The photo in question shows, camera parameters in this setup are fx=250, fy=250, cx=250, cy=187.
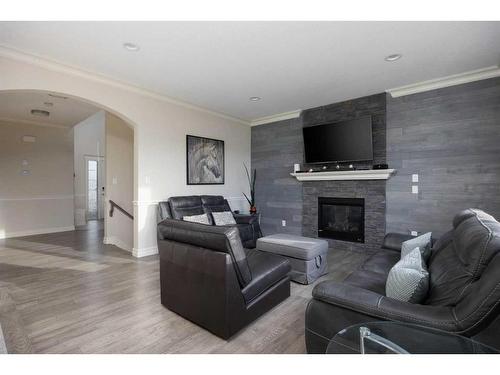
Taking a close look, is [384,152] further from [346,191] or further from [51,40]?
[51,40]

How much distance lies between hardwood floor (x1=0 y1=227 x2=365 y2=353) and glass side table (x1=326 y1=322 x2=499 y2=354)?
71 centimetres

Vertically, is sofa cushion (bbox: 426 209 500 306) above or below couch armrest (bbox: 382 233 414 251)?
above

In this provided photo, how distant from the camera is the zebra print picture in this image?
14.9 ft

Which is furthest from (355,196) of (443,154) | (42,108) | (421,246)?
(42,108)

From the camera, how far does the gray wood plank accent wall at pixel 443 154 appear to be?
125 inches

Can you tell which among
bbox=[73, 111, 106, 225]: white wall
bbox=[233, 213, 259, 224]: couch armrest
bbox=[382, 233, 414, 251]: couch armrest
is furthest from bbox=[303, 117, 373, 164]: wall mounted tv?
bbox=[73, 111, 106, 225]: white wall

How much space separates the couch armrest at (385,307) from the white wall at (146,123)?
129 inches

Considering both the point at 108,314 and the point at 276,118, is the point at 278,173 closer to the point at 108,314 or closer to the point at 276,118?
the point at 276,118

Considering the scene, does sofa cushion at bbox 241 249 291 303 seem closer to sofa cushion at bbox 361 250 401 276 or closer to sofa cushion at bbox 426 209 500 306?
sofa cushion at bbox 361 250 401 276

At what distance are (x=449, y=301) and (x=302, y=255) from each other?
1.61 m

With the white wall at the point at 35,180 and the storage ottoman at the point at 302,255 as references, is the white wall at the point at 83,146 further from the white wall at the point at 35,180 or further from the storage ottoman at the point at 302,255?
the storage ottoman at the point at 302,255
